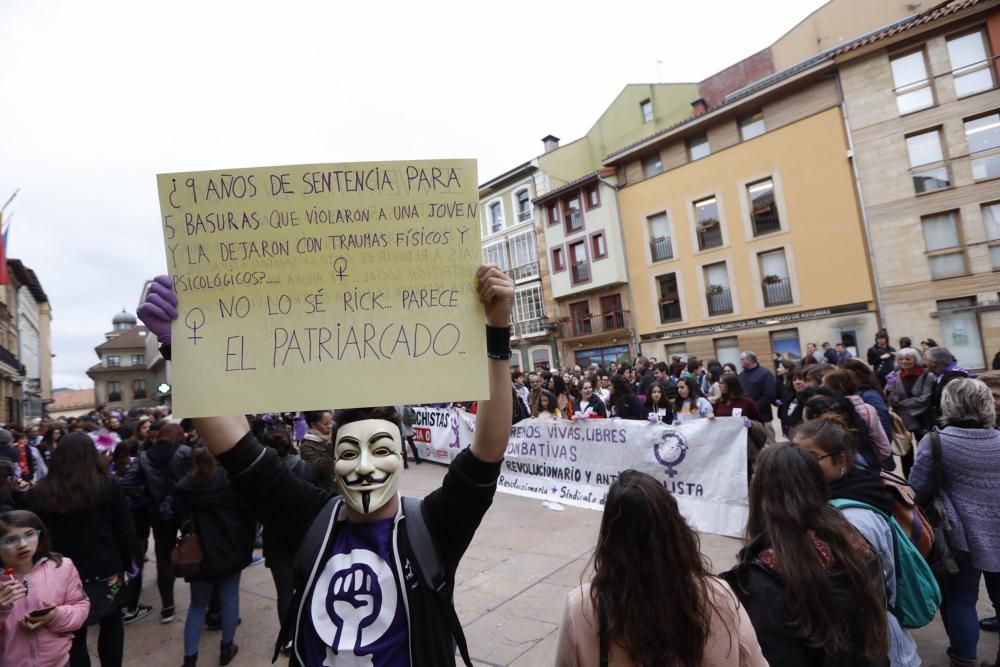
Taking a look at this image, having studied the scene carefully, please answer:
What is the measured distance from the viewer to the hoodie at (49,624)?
2.55 metres

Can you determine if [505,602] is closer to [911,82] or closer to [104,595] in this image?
[104,595]

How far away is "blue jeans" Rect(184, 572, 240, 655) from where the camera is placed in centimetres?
Result: 375

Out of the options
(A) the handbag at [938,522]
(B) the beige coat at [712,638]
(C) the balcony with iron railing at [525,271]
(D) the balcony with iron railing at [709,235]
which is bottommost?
(A) the handbag at [938,522]

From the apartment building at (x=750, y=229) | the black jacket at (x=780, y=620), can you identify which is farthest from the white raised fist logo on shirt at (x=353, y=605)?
the apartment building at (x=750, y=229)

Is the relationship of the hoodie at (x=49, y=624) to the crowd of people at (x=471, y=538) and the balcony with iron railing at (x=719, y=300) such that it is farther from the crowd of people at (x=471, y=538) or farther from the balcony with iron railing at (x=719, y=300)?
the balcony with iron railing at (x=719, y=300)

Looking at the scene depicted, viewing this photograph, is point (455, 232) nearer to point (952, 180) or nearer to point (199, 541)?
point (199, 541)

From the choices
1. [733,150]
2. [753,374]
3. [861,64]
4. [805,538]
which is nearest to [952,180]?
[861,64]

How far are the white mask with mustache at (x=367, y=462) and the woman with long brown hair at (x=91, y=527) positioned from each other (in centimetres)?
269

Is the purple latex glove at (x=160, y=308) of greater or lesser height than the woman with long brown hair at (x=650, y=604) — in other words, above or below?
above

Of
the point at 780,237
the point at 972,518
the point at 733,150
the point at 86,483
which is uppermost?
the point at 733,150

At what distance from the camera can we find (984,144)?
16609 millimetres

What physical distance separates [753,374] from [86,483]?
7144mm

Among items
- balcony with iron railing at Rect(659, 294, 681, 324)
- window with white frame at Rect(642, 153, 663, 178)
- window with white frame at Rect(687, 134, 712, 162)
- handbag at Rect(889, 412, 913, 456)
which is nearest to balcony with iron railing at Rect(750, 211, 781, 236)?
window with white frame at Rect(687, 134, 712, 162)

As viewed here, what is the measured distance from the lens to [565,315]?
28.7 m
